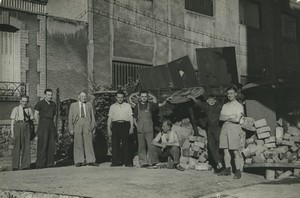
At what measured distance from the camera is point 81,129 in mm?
9727

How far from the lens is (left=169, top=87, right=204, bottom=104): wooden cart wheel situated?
10.5 m

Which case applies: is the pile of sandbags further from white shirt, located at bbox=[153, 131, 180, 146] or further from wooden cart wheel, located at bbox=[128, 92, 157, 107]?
wooden cart wheel, located at bbox=[128, 92, 157, 107]

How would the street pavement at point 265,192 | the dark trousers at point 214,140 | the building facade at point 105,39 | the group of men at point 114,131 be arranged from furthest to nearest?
the building facade at point 105,39
the group of men at point 114,131
the dark trousers at point 214,140
the street pavement at point 265,192

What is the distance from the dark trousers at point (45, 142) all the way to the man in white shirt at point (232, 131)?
13.6ft

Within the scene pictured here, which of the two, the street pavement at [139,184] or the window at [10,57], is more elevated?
the window at [10,57]

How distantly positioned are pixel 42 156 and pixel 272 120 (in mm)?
5866

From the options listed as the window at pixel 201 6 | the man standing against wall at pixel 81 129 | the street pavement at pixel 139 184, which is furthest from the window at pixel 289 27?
the man standing against wall at pixel 81 129

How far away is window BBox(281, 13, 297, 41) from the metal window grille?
36.2 ft

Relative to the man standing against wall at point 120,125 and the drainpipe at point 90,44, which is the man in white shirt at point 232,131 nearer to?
the man standing against wall at point 120,125

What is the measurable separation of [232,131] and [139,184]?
2291 millimetres

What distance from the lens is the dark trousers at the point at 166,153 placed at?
9.12 meters

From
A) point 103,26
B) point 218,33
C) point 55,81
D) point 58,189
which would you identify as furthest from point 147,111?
point 218,33

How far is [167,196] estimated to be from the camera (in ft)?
19.8

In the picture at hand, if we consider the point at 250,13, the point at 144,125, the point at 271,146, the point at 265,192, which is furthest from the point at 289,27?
the point at 265,192
